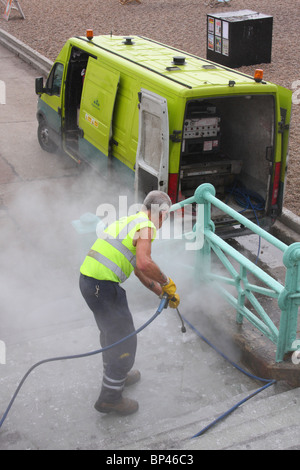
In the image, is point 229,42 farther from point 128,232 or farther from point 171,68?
point 128,232

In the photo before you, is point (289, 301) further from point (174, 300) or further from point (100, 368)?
point (100, 368)

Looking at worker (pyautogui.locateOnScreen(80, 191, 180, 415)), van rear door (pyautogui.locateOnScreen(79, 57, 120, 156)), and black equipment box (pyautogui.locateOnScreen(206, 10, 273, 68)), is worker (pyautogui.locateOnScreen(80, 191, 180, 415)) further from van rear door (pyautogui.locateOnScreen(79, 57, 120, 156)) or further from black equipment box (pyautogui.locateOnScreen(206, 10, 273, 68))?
black equipment box (pyautogui.locateOnScreen(206, 10, 273, 68))

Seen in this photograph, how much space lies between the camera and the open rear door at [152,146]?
5.96 m

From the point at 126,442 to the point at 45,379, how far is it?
1092mm

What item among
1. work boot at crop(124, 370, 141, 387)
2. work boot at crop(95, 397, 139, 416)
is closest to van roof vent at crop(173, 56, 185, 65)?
work boot at crop(124, 370, 141, 387)

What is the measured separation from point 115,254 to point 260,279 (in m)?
1.13

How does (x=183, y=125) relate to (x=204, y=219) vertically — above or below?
above

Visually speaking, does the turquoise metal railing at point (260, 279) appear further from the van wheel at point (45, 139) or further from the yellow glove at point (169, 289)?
the van wheel at point (45, 139)

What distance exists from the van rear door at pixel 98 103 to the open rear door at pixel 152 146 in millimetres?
883

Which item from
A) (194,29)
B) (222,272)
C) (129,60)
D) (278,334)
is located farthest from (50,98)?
(194,29)

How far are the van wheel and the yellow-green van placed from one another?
2005mm

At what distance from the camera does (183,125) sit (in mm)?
5977

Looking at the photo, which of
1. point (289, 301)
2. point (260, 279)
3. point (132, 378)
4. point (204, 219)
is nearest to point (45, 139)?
point (204, 219)

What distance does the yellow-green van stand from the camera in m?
6.12
